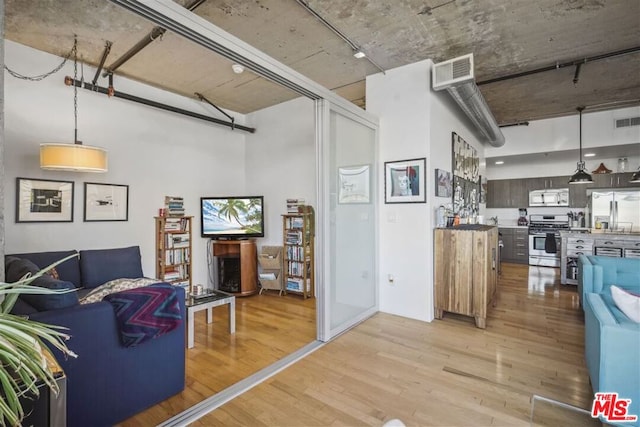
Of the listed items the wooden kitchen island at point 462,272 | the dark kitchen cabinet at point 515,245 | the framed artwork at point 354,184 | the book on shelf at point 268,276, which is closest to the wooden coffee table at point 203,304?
the book on shelf at point 268,276

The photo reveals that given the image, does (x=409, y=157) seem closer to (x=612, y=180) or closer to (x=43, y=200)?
(x=43, y=200)

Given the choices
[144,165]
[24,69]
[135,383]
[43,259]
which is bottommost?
[135,383]

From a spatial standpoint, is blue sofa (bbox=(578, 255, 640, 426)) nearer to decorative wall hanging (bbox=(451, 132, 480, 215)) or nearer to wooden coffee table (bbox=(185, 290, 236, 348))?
decorative wall hanging (bbox=(451, 132, 480, 215))

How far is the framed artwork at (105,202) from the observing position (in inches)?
155

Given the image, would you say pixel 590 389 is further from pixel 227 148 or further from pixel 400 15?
pixel 227 148

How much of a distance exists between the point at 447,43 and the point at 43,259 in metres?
5.01

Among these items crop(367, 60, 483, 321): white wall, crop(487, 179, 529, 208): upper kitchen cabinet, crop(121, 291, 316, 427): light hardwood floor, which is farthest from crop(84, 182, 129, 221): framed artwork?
crop(487, 179, 529, 208): upper kitchen cabinet

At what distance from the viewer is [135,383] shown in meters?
2.05

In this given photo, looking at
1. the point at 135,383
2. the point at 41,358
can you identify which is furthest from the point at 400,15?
the point at 135,383

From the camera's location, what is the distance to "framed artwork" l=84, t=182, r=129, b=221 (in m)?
3.93

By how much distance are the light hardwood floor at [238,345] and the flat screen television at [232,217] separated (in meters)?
1.19

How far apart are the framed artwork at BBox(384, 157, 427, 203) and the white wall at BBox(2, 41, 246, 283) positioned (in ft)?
10.3

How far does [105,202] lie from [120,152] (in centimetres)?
72

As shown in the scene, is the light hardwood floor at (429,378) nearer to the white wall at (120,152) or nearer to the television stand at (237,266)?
the television stand at (237,266)
